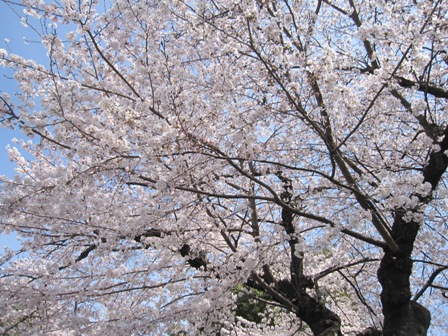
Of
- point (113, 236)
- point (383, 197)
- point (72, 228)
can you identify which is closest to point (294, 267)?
point (383, 197)

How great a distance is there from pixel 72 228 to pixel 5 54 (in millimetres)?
2164

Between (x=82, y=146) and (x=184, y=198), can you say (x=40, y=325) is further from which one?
(x=82, y=146)

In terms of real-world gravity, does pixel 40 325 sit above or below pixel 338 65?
below

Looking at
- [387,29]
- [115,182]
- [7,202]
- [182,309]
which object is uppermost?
[387,29]

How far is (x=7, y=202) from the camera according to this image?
439 cm

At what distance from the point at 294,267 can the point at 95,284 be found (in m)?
2.84

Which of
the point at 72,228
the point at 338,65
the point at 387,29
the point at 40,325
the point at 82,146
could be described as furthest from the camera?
the point at 338,65

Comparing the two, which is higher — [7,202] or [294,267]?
[294,267]

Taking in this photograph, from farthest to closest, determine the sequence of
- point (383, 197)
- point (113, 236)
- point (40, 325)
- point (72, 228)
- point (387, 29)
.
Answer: point (40, 325), point (72, 228), point (113, 236), point (383, 197), point (387, 29)

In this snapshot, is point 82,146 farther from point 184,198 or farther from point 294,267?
point 294,267

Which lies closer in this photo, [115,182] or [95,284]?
[115,182]

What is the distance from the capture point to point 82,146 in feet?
11.7

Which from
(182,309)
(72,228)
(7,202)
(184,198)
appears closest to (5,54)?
(7,202)

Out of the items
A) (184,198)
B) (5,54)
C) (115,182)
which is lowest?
(115,182)
